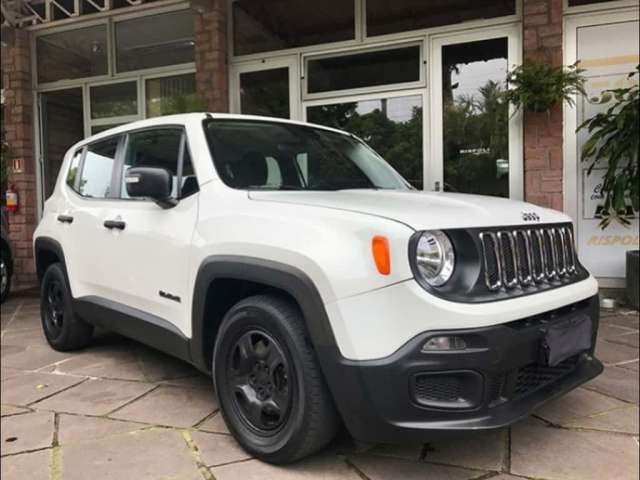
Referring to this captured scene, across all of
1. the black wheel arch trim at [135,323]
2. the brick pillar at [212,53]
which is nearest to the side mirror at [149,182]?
the black wheel arch trim at [135,323]

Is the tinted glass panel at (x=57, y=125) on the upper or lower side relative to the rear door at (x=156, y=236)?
upper

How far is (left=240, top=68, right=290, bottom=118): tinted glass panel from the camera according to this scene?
7559 mm

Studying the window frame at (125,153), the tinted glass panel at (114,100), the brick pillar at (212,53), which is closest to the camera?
the window frame at (125,153)

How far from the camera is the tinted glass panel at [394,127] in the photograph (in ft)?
22.5

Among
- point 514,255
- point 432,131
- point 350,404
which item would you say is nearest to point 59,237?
point 350,404

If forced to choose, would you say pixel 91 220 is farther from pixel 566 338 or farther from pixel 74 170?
pixel 566 338

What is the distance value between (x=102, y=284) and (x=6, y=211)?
19.8 feet

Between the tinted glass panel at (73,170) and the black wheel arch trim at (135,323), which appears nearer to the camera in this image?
the black wheel arch trim at (135,323)

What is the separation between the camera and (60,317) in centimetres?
456

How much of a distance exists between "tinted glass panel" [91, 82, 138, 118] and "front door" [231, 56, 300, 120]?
1816mm

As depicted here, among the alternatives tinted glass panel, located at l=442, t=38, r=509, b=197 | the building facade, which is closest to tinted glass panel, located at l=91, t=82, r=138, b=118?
the building facade

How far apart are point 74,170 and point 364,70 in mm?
3930

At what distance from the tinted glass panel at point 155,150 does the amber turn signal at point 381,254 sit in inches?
56.0

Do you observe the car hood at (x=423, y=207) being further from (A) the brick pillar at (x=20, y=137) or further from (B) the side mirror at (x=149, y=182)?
(A) the brick pillar at (x=20, y=137)
